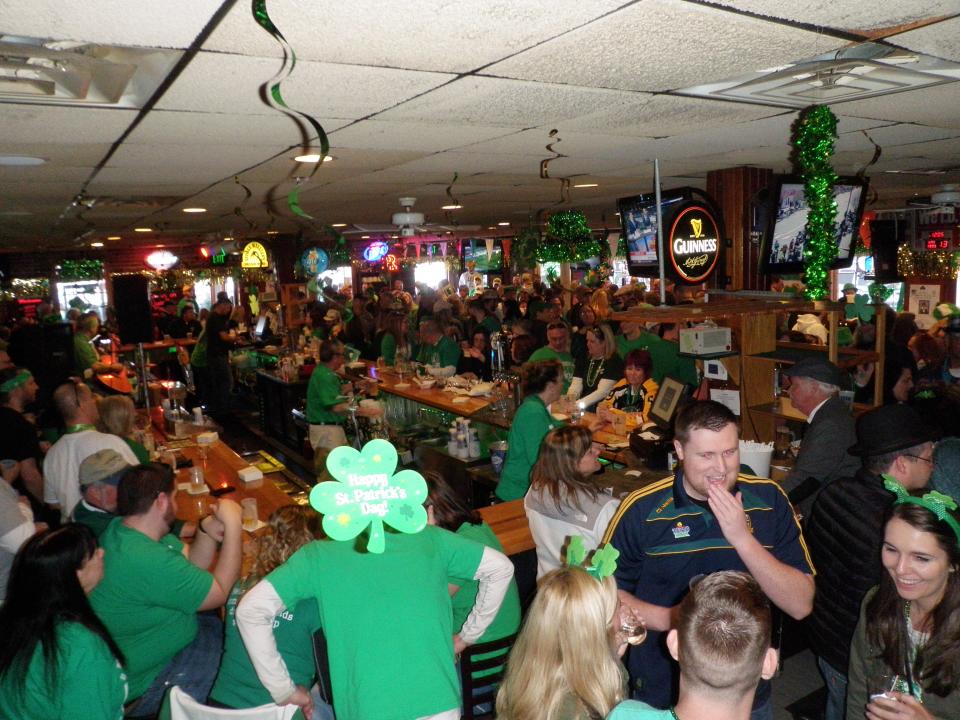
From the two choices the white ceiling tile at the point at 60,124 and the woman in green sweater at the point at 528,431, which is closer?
the white ceiling tile at the point at 60,124

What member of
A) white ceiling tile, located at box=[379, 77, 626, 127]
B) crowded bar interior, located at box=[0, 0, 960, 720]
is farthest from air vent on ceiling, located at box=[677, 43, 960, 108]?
white ceiling tile, located at box=[379, 77, 626, 127]

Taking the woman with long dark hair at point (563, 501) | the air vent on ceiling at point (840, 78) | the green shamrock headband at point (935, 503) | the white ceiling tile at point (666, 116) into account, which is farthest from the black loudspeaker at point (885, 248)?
the green shamrock headband at point (935, 503)

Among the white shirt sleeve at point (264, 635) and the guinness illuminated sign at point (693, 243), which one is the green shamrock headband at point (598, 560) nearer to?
the white shirt sleeve at point (264, 635)

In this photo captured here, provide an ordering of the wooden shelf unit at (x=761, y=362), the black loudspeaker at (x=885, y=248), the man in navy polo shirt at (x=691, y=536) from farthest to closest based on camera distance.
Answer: the black loudspeaker at (x=885, y=248) < the wooden shelf unit at (x=761, y=362) < the man in navy polo shirt at (x=691, y=536)

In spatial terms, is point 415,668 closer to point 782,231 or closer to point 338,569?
point 338,569

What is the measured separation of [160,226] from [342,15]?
376 inches

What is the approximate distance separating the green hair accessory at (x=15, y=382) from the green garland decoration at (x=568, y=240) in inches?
184

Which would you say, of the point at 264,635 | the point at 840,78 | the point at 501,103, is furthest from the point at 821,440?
the point at 264,635

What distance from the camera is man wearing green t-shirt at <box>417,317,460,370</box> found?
8.57 m

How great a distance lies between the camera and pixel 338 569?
86.4 inches

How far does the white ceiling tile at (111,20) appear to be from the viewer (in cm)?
164

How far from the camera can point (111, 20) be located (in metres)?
1.75

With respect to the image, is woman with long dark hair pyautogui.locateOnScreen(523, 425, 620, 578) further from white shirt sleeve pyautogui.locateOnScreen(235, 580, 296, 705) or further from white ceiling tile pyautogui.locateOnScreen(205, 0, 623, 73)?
white ceiling tile pyautogui.locateOnScreen(205, 0, 623, 73)

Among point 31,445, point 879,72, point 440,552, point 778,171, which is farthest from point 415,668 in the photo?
point 778,171
